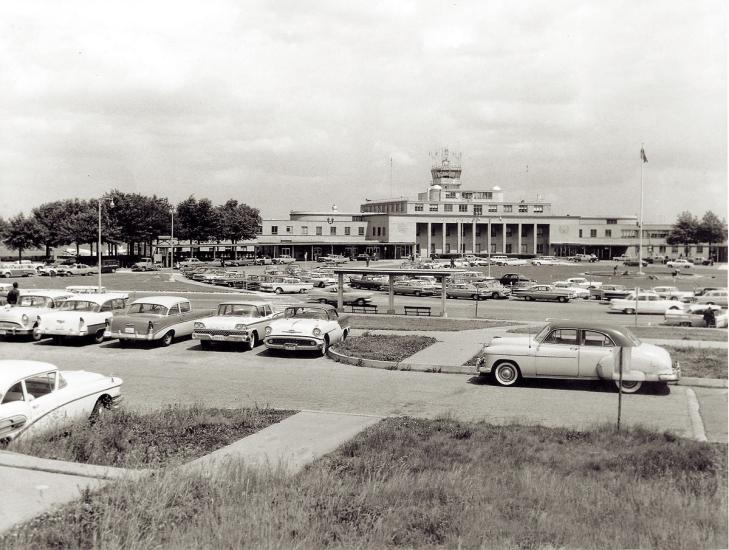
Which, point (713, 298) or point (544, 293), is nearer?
point (713, 298)

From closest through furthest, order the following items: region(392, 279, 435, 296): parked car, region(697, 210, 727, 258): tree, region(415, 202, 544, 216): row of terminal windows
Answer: region(392, 279, 435, 296): parked car < region(697, 210, 727, 258): tree < region(415, 202, 544, 216): row of terminal windows

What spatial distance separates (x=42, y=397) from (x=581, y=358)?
31.4ft

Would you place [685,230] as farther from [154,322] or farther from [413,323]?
[154,322]

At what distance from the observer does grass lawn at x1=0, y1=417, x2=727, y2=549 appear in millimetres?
6062

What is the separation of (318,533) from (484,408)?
677 cm

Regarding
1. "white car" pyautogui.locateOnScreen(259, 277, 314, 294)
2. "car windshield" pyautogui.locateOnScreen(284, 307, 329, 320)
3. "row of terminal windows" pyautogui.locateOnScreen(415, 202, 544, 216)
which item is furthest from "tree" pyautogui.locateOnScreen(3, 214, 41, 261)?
"car windshield" pyautogui.locateOnScreen(284, 307, 329, 320)

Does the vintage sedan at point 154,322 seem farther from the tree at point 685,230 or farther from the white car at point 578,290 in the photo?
the tree at point 685,230

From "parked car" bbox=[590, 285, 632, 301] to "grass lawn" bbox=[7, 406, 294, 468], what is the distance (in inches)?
1490

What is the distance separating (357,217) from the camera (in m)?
125

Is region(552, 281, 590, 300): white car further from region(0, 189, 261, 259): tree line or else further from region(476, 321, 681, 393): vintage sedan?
region(0, 189, 261, 259): tree line

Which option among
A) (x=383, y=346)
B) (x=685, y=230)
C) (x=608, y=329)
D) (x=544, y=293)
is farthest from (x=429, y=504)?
(x=685, y=230)

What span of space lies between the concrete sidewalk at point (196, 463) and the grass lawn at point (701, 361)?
25.9 ft

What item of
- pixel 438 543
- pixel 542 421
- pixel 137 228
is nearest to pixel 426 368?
pixel 542 421

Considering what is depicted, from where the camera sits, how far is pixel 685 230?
95312 mm
